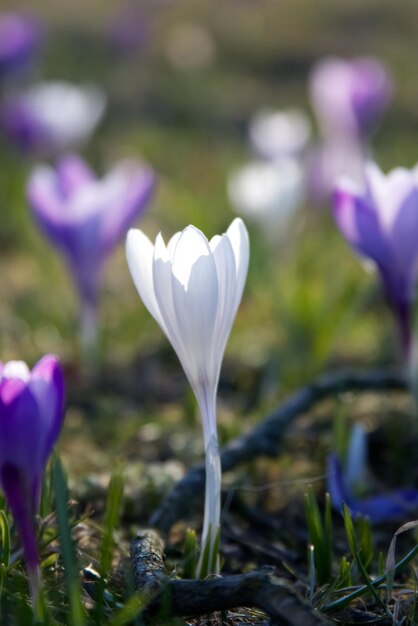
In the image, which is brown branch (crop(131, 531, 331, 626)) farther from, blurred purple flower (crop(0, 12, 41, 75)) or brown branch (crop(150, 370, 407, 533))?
blurred purple flower (crop(0, 12, 41, 75))

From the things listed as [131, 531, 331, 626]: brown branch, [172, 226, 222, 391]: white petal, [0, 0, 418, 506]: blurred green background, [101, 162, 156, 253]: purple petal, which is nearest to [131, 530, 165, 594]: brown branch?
[131, 531, 331, 626]: brown branch

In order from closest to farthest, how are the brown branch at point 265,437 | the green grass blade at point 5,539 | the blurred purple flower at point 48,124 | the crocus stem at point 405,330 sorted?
the green grass blade at point 5,539, the brown branch at point 265,437, the crocus stem at point 405,330, the blurred purple flower at point 48,124

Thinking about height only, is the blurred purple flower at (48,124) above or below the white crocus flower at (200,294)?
below

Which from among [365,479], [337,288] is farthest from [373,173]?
[337,288]

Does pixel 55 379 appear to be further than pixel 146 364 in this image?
No

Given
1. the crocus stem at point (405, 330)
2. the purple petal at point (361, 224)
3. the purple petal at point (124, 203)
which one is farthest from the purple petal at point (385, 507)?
the purple petal at point (124, 203)

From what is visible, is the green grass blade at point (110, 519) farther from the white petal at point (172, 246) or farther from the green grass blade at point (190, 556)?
the white petal at point (172, 246)

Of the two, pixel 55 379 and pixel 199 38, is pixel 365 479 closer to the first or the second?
pixel 55 379
